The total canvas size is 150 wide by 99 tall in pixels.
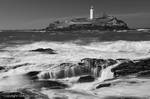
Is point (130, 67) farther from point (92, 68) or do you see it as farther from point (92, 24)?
point (92, 24)

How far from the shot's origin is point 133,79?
10.5 meters

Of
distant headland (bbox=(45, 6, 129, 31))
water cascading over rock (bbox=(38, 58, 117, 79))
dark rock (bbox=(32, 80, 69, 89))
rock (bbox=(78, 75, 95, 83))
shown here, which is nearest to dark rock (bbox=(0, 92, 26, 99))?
dark rock (bbox=(32, 80, 69, 89))

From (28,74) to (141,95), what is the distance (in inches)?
210

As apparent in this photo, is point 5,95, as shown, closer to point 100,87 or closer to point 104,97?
point 104,97

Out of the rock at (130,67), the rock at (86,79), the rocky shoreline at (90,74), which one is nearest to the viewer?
the rocky shoreline at (90,74)

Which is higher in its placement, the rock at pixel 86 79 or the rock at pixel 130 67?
the rock at pixel 130 67

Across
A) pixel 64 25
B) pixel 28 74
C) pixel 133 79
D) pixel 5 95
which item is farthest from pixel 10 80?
pixel 64 25

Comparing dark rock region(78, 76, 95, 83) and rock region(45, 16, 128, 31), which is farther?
rock region(45, 16, 128, 31)

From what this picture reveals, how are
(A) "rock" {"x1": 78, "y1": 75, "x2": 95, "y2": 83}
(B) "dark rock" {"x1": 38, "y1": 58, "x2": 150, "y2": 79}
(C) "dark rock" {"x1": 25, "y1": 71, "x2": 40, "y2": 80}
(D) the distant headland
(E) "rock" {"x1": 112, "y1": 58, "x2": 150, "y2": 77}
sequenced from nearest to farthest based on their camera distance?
(A) "rock" {"x1": 78, "y1": 75, "x2": 95, "y2": 83} < (C) "dark rock" {"x1": 25, "y1": 71, "x2": 40, "y2": 80} < (E) "rock" {"x1": 112, "y1": 58, "x2": 150, "y2": 77} < (B) "dark rock" {"x1": 38, "y1": 58, "x2": 150, "y2": 79} < (D) the distant headland

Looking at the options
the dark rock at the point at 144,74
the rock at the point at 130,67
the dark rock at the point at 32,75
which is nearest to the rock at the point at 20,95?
the dark rock at the point at 32,75

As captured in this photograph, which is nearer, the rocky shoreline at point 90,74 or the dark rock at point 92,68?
the rocky shoreline at point 90,74

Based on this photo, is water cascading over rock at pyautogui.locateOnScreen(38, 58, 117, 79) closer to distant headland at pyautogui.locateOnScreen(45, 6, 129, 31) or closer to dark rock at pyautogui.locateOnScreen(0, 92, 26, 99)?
dark rock at pyautogui.locateOnScreen(0, 92, 26, 99)

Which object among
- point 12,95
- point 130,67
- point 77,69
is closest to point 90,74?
point 77,69

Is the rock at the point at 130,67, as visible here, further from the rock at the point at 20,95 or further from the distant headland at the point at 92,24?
the distant headland at the point at 92,24
